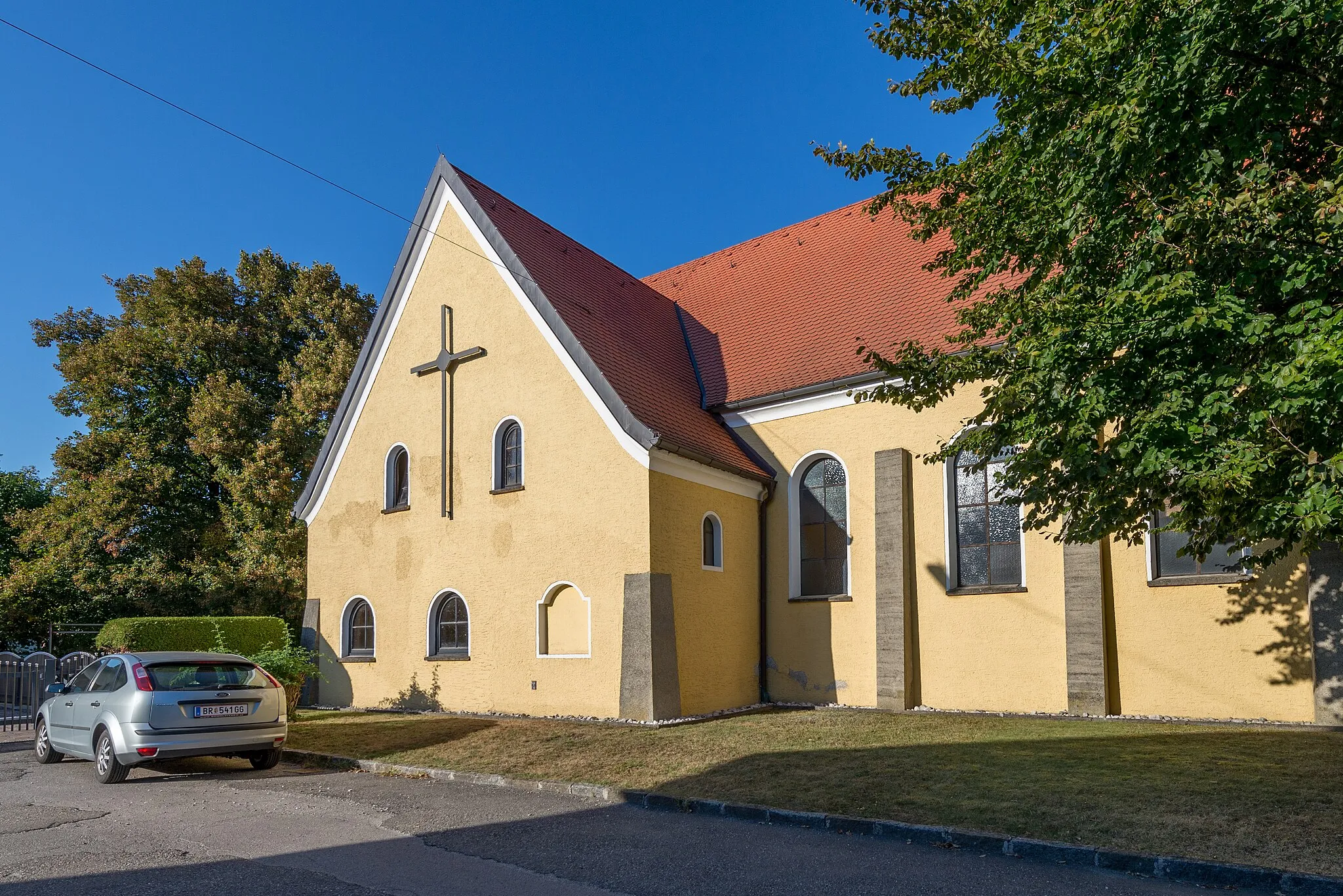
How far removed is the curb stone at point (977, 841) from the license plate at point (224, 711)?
2705 mm

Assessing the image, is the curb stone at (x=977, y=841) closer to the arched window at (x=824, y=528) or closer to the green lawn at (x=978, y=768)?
the green lawn at (x=978, y=768)

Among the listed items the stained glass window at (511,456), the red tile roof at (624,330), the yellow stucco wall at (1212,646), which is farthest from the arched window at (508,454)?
the yellow stucco wall at (1212,646)

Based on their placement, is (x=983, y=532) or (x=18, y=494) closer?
(x=983, y=532)

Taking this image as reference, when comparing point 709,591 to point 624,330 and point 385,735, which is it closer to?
point 385,735

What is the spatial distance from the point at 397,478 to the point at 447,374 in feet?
8.75

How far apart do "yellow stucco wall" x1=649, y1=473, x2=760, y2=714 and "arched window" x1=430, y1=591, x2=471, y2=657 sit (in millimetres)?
4346

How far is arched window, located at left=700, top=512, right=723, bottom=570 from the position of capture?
15375 millimetres

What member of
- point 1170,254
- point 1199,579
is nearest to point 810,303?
point 1199,579

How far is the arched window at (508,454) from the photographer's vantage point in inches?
632

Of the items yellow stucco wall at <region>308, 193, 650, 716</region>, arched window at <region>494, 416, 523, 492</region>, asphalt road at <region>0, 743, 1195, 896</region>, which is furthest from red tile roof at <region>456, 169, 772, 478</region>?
asphalt road at <region>0, 743, 1195, 896</region>

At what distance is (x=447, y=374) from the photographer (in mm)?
17219

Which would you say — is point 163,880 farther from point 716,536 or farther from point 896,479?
point 896,479

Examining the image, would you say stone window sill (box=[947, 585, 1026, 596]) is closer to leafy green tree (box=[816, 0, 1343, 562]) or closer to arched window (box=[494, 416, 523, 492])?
leafy green tree (box=[816, 0, 1343, 562])

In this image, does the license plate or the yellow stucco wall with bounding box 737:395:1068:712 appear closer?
the license plate
